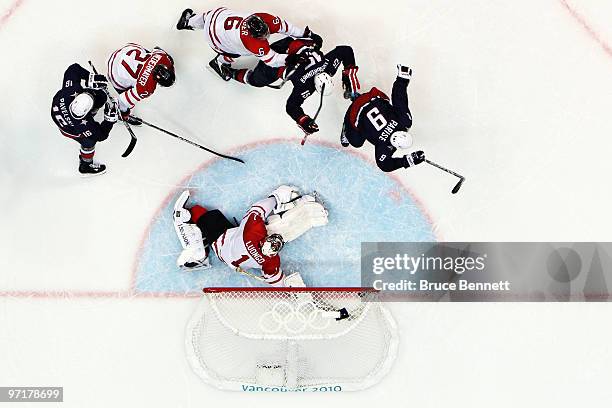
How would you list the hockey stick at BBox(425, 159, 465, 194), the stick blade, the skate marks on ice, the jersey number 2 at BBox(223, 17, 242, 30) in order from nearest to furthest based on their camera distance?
the jersey number 2 at BBox(223, 17, 242, 30), the hockey stick at BBox(425, 159, 465, 194), the stick blade, the skate marks on ice

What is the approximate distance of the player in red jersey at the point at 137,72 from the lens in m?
4.16

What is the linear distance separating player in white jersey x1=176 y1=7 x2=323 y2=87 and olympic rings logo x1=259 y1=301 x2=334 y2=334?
158 centimetres

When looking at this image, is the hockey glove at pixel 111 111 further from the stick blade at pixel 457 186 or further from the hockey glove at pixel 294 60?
the stick blade at pixel 457 186

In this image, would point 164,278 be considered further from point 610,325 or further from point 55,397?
point 610,325

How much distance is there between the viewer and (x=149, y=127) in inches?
184

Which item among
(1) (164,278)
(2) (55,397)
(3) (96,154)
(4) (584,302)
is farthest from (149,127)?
(4) (584,302)

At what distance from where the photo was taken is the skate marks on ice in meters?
4.62

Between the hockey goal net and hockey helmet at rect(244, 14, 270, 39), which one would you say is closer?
hockey helmet at rect(244, 14, 270, 39)

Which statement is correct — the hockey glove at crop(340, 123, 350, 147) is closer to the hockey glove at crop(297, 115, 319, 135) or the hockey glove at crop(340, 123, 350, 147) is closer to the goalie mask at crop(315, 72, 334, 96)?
the hockey glove at crop(297, 115, 319, 135)

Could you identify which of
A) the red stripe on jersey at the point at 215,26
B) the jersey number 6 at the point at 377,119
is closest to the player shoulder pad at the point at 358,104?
the jersey number 6 at the point at 377,119

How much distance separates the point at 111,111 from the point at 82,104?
33 centimetres

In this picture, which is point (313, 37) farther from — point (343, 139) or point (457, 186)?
point (457, 186)

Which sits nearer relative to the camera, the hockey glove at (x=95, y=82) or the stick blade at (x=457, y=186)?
the hockey glove at (x=95, y=82)

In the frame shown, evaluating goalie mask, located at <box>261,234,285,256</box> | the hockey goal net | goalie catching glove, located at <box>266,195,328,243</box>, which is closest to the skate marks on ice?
goalie catching glove, located at <box>266,195,328,243</box>
